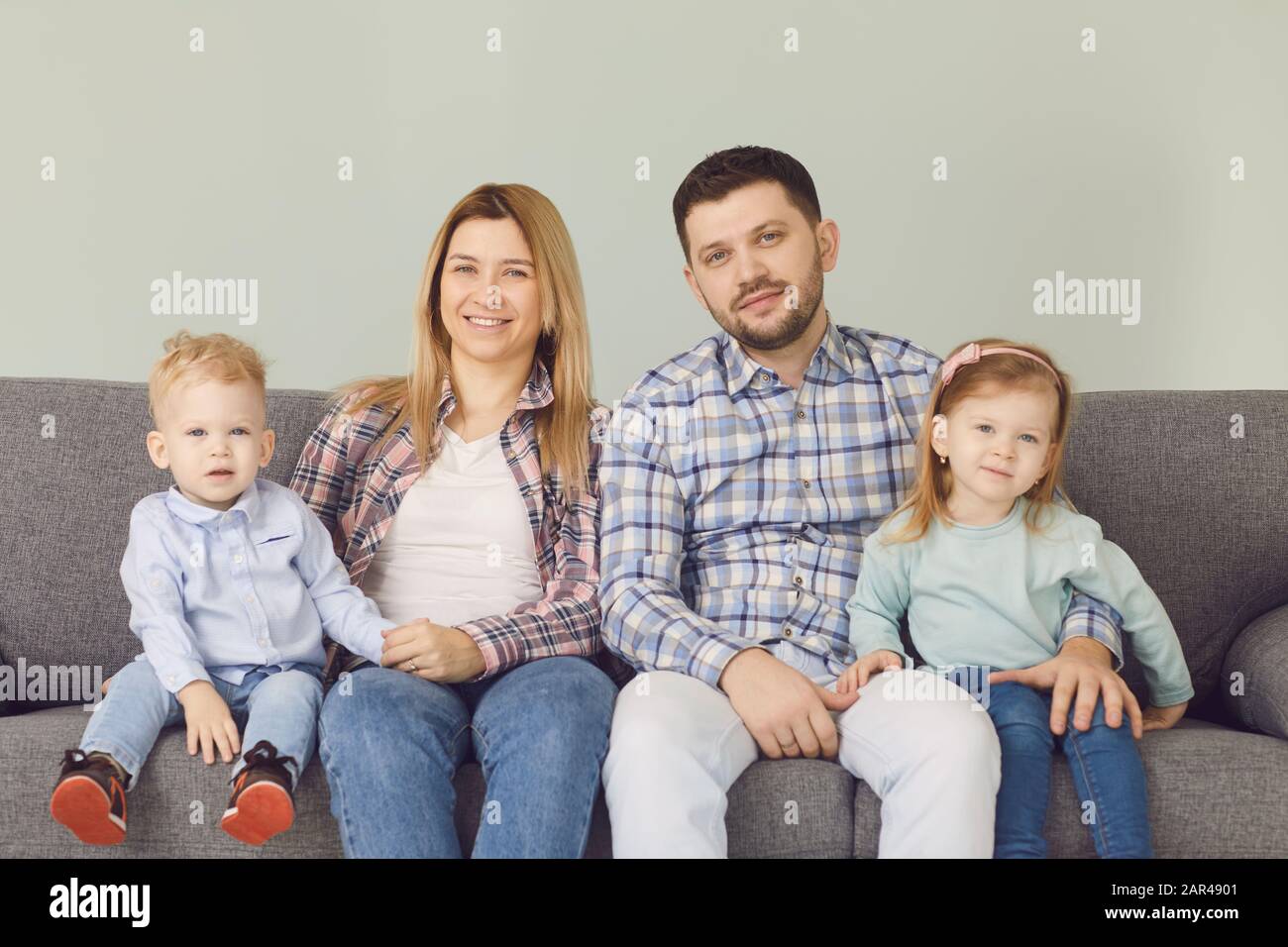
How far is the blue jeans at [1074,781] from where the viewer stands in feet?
5.30

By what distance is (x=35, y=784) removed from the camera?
1690 millimetres

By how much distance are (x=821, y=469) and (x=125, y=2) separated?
6.87 ft

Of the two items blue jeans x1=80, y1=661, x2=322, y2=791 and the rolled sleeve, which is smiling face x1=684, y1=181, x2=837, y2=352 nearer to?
the rolled sleeve

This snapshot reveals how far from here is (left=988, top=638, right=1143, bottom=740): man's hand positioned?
5.54 ft

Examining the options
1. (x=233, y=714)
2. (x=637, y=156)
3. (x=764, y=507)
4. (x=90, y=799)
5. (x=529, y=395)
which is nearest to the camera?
(x=90, y=799)

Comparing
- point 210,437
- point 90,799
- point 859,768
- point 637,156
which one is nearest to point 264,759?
point 90,799

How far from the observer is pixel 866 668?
1800mm

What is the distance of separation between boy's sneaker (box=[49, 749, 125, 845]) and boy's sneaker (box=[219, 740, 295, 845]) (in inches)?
5.3

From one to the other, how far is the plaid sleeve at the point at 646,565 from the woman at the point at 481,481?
74mm

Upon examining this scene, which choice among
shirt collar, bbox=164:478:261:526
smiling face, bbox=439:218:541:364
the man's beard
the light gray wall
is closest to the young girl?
the man's beard

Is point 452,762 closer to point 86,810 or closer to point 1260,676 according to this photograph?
point 86,810

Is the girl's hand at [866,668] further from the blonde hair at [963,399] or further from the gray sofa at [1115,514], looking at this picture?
the gray sofa at [1115,514]

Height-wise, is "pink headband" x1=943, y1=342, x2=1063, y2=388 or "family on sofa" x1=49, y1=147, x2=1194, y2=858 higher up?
"pink headband" x1=943, y1=342, x2=1063, y2=388

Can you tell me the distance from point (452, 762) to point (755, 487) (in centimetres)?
66
